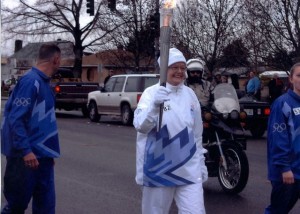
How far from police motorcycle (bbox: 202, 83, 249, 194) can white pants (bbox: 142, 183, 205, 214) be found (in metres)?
4.02

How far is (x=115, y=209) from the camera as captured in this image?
8508 mm

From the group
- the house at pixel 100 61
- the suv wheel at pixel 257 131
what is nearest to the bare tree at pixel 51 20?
the house at pixel 100 61

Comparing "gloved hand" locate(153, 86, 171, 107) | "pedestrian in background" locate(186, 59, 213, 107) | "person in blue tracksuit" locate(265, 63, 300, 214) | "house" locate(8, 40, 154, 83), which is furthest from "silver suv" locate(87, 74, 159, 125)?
"gloved hand" locate(153, 86, 171, 107)

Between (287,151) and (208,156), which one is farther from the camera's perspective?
(208,156)

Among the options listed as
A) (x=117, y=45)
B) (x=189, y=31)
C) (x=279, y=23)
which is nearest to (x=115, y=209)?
(x=279, y=23)

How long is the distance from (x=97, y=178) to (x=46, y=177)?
502 centimetres

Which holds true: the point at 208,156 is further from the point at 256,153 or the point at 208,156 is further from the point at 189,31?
the point at 189,31

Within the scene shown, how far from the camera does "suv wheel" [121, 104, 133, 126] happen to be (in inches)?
894

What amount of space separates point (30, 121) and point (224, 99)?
176 inches

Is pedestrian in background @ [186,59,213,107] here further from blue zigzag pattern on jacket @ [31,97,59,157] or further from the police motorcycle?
blue zigzag pattern on jacket @ [31,97,59,157]

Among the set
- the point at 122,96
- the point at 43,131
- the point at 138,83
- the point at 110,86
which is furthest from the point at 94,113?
the point at 43,131

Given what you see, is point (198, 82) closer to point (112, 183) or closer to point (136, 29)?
point (112, 183)

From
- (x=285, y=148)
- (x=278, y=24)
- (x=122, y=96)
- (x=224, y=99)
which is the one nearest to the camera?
(x=285, y=148)

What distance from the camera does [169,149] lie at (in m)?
5.42
